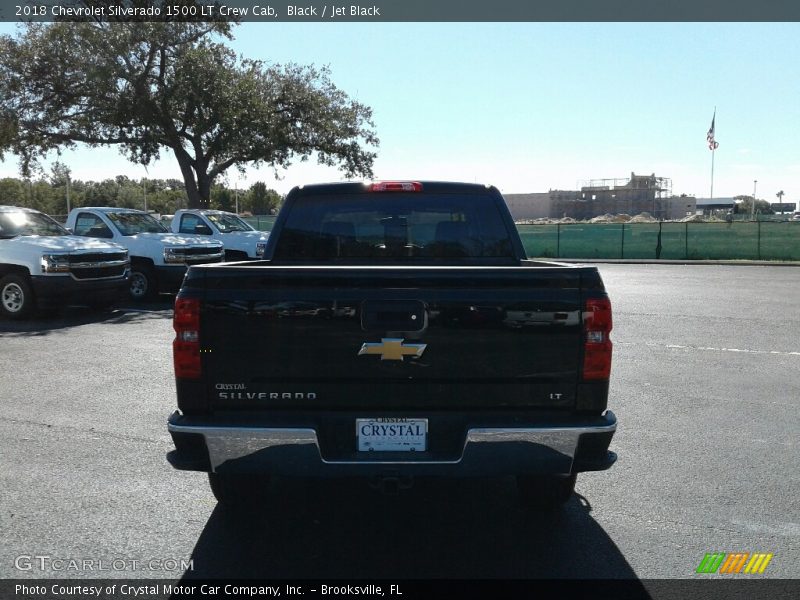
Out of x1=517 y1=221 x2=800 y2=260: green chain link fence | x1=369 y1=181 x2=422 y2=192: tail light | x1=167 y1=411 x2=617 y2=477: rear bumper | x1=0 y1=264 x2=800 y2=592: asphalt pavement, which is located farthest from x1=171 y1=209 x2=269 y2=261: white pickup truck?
x1=517 y1=221 x2=800 y2=260: green chain link fence

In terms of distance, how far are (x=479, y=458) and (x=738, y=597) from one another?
1.32m

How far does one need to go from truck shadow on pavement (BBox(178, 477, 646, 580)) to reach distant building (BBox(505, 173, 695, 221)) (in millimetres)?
127396

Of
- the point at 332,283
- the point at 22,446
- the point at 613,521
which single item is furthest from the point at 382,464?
the point at 22,446

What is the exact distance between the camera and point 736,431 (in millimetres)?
5992

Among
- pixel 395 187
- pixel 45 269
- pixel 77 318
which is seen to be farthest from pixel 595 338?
pixel 77 318

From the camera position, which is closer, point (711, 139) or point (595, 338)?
point (595, 338)

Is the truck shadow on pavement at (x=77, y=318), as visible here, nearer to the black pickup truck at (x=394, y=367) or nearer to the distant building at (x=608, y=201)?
the black pickup truck at (x=394, y=367)

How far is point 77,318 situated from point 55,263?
3.75ft

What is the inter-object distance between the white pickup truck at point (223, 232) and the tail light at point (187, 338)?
14193 millimetres

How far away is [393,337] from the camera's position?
11.2 ft

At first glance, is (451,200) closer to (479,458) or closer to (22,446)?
(479,458)

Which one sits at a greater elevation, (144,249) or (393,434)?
(144,249)

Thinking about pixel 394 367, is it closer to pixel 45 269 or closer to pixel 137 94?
pixel 45 269

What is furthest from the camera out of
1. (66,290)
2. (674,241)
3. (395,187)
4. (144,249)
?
(674,241)
